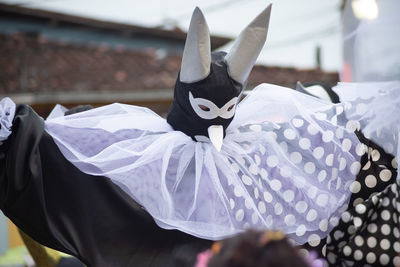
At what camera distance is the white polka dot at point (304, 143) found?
1.06m

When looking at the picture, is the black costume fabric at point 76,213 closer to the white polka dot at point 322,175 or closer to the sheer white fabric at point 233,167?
the sheer white fabric at point 233,167

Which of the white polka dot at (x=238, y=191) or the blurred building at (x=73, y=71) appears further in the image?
the blurred building at (x=73, y=71)

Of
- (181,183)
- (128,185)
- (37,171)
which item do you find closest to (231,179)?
(181,183)

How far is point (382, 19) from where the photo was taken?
3.82 ft

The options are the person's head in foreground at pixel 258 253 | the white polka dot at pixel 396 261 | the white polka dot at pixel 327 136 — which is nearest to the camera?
the person's head in foreground at pixel 258 253

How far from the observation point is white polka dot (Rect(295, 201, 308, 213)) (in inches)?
40.0

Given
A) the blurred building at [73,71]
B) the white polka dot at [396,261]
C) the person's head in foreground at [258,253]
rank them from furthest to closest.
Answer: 1. the blurred building at [73,71]
2. the white polka dot at [396,261]
3. the person's head in foreground at [258,253]

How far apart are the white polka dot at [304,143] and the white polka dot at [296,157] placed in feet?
0.06

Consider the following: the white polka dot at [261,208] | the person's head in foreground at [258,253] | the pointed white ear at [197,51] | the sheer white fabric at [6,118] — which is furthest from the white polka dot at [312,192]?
the sheer white fabric at [6,118]

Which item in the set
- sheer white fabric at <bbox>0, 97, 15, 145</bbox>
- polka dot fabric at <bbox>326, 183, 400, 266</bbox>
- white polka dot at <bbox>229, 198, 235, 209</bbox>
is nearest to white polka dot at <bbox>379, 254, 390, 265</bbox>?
polka dot fabric at <bbox>326, 183, 400, 266</bbox>

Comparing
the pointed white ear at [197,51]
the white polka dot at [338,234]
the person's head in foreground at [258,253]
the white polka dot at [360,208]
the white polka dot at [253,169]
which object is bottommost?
the white polka dot at [338,234]

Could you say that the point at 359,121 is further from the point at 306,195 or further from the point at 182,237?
the point at 182,237

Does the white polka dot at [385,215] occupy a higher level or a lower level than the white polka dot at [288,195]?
lower

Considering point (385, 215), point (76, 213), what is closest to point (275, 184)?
point (385, 215)
